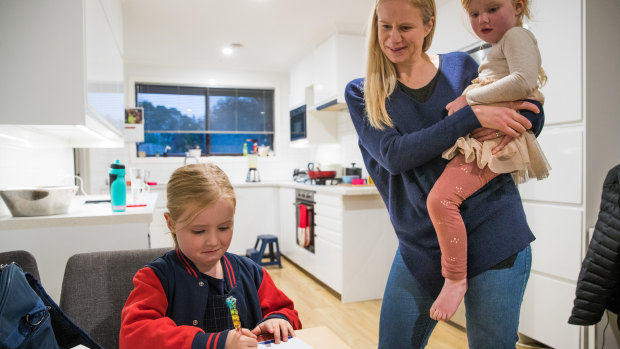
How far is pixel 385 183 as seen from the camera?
1149 millimetres

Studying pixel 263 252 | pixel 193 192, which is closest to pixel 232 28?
pixel 263 252

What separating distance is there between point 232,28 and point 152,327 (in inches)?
147

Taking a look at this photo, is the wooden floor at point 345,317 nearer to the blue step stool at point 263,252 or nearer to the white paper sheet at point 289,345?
the blue step stool at point 263,252

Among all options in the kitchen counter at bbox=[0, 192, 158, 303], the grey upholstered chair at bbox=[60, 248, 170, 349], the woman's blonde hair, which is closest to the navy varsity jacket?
the grey upholstered chair at bbox=[60, 248, 170, 349]

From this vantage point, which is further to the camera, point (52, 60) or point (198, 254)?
point (52, 60)

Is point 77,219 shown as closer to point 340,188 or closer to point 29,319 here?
point 29,319

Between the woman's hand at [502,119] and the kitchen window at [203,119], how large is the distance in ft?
16.6

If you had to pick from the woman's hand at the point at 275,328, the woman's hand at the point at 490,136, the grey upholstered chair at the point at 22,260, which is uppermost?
the woman's hand at the point at 490,136

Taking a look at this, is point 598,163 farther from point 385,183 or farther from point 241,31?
point 241,31

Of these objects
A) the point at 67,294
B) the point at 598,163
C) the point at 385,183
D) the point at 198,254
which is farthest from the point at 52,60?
the point at 598,163

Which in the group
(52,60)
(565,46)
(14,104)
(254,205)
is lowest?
(254,205)

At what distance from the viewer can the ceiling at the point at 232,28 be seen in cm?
349

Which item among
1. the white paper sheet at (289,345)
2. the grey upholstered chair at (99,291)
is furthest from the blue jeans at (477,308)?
the grey upholstered chair at (99,291)

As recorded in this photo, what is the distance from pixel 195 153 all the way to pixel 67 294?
4.47 m
